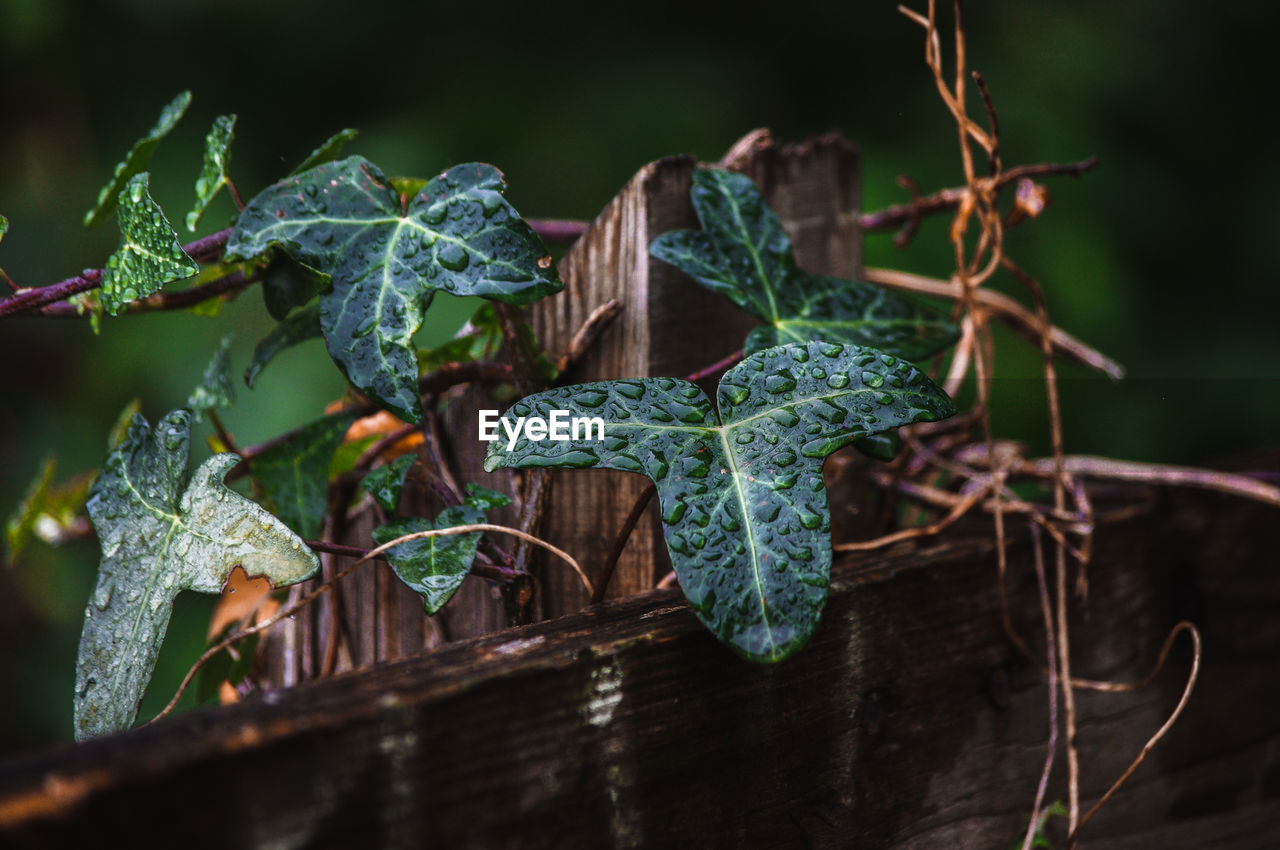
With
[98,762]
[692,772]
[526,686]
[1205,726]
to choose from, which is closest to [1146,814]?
[1205,726]

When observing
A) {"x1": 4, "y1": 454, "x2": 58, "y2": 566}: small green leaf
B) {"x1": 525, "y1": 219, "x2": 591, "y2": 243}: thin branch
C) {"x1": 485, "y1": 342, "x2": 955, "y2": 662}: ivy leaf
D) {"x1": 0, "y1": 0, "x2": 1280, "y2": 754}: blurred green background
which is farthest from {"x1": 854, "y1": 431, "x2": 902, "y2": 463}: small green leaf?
{"x1": 0, "y1": 0, "x2": 1280, "y2": 754}: blurred green background

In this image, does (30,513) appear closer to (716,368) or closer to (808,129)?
(716,368)

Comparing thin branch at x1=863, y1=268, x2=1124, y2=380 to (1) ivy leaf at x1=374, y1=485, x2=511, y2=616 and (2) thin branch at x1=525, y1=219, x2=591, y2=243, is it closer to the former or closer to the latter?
(2) thin branch at x1=525, y1=219, x2=591, y2=243

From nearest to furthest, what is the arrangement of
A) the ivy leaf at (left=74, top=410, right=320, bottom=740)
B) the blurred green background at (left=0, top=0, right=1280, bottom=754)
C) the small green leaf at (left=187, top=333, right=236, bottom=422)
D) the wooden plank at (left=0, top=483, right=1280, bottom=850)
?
the wooden plank at (left=0, top=483, right=1280, bottom=850) → the ivy leaf at (left=74, top=410, right=320, bottom=740) → the small green leaf at (left=187, top=333, right=236, bottom=422) → the blurred green background at (left=0, top=0, right=1280, bottom=754)

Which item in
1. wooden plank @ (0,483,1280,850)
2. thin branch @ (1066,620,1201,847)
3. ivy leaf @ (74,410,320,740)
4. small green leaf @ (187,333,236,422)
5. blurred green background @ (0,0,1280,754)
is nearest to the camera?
wooden plank @ (0,483,1280,850)

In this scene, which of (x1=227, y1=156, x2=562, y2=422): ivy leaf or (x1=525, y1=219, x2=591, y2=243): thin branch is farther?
(x1=525, y1=219, x2=591, y2=243): thin branch

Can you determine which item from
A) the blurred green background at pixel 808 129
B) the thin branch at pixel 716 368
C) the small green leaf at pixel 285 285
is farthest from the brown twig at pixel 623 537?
the blurred green background at pixel 808 129
